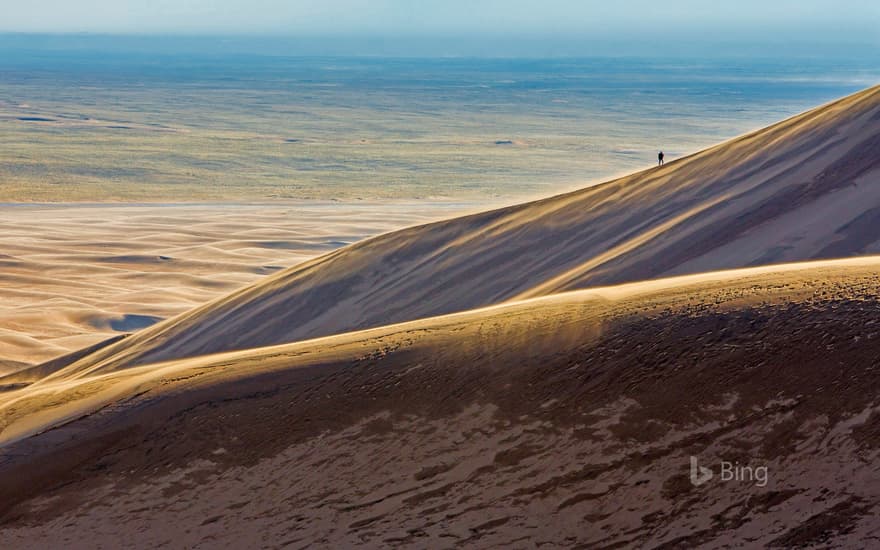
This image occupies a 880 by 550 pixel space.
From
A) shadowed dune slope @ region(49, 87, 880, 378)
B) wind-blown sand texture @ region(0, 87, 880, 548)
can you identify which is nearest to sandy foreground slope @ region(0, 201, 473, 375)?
shadowed dune slope @ region(49, 87, 880, 378)

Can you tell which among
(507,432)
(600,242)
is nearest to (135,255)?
(600,242)

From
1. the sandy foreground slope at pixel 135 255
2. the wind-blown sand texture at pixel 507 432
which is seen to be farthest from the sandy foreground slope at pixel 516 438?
the sandy foreground slope at pixel 135 255

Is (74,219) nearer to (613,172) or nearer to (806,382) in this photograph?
(613,172)

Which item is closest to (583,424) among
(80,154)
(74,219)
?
(74,219)

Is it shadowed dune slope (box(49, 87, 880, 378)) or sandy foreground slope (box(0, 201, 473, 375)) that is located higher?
shadowed dune slope (box(49, 87, 880, 378))

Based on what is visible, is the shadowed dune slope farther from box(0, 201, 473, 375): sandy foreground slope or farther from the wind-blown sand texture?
box(0, 201, 473, 375): sandy foreground slope

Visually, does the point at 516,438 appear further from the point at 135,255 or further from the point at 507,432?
the point at 135,255

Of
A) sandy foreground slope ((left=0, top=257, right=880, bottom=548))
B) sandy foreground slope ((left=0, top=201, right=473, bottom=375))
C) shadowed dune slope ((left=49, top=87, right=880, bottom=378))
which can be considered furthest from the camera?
sandy foreground slope ((left=0, top=201, right=473, bottom=375))
